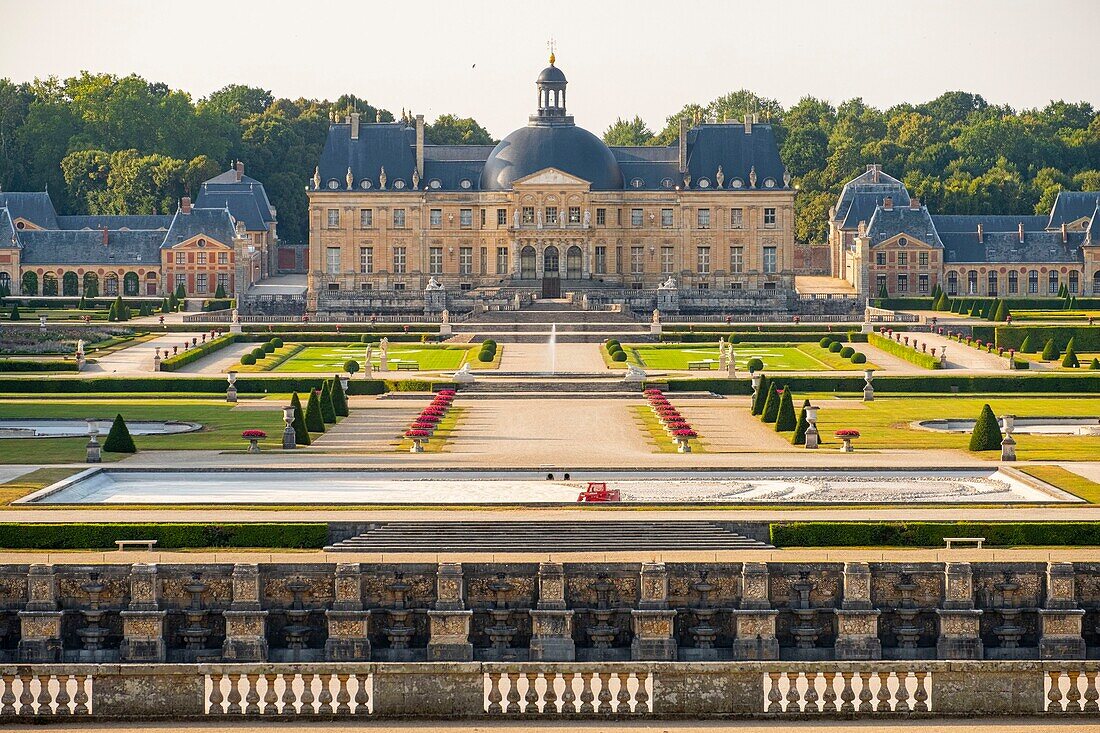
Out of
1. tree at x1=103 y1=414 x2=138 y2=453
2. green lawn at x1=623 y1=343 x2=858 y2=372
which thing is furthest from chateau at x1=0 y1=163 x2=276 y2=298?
tree at x1=103 y1=414 x2=138 y2=453

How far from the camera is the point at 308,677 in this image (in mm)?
27359

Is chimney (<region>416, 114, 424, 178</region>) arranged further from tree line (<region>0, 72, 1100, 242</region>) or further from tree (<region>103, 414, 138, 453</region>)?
tree (<region>103, 414, 138, 453</region>)

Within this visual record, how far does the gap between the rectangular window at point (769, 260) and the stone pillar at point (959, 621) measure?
270 ft

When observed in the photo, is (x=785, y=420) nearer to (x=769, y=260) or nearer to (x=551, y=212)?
(x=551, y=212)

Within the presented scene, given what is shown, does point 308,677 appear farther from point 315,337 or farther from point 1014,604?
point 315,337

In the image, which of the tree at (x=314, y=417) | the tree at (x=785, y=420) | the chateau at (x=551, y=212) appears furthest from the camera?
the chateau at (x=551, y=212)

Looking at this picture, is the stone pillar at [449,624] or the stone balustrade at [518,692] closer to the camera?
the stone balustrade at [518,692]

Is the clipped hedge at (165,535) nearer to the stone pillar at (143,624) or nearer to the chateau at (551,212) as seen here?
the stone pillar at (143,624)

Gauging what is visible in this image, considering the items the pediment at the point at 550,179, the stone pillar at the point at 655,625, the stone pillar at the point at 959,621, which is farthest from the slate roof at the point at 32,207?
the stone pillar at the point at 959,621

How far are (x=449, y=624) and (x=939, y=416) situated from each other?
2937cm

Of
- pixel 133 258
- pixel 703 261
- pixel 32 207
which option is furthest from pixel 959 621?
pixel 32 207

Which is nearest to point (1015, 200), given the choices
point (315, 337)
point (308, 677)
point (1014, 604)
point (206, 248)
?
point (206, 248)

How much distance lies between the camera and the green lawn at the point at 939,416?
51.4 metres

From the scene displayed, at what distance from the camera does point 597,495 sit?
41.8 metres
